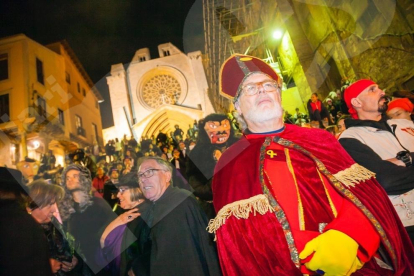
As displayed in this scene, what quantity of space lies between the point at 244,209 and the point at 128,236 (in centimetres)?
196

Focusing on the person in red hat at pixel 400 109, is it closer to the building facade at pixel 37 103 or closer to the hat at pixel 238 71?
the hat at pixel 238 71

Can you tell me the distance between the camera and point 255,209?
1.40 m

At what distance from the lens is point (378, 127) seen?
2.47 metres

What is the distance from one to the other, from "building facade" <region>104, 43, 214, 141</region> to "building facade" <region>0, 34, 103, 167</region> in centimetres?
412

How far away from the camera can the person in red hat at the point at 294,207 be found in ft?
4.23

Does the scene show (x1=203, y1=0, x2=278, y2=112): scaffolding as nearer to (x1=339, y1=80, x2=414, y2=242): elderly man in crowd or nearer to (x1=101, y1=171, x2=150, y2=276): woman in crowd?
(x1=339, y1=80, x2=414, y2=242): elderly man in crowd

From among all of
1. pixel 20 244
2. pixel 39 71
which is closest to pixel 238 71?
pixel 20 244

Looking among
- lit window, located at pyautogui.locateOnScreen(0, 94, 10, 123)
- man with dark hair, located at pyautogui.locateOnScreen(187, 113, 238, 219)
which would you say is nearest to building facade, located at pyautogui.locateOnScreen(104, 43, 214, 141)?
lit window, located at pyautogui.locateOnScreen(0, 94, 10, 123)

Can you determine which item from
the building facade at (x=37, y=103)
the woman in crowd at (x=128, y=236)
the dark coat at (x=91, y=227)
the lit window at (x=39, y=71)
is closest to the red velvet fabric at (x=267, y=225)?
the woman in crowd at (x=128, y=236)

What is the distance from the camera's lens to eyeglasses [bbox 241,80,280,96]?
70.9 inches

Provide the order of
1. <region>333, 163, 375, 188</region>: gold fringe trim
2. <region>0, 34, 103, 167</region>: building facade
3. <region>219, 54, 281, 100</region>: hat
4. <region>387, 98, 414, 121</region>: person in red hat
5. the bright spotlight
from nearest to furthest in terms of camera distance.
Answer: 1. <region>333, 163, 375, 188</region>: gold fringe trim
2. <region>219, 54, 281, 100</region>: hat
3. <region>387, 98, 414, 121</region>: person in red hat
4. the bright spotlight
5. <region>0, 34, 103, 167</region>: building facade

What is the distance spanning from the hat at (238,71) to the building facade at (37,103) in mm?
16382

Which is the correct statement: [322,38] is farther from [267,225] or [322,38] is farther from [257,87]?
[267,225]

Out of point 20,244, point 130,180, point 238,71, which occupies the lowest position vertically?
point 20,244
